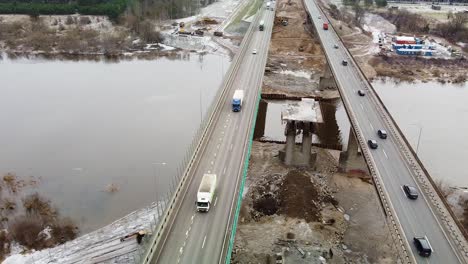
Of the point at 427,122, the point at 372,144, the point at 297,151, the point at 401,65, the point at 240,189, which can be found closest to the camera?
the point at 240,189

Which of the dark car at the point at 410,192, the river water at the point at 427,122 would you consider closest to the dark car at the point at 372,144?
the dark car at the point at 410,192

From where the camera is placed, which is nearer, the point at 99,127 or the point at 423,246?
the point at 423,246

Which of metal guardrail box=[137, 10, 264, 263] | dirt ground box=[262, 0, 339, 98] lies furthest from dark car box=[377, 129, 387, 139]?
dirt ground box=[262, 0, 339, 98]

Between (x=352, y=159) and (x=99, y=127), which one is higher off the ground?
(x=99, y=127)

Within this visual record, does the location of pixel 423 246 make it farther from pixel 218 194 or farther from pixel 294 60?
pixel 294 60

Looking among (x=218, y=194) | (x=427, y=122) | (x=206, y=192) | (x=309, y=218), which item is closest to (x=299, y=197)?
(x=309, y=218)
